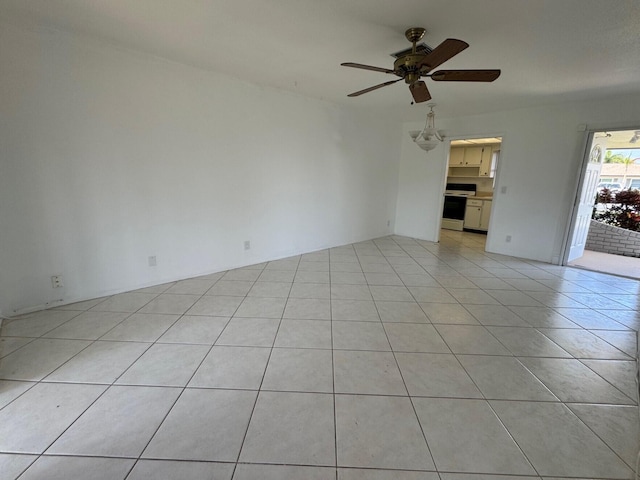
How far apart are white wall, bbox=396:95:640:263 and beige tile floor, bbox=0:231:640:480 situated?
1.67 m

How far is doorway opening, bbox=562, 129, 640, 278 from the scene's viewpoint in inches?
168

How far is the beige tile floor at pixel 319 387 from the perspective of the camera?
1274 millimetres

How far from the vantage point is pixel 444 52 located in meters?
1.83

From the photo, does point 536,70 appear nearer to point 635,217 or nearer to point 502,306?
point 502,306

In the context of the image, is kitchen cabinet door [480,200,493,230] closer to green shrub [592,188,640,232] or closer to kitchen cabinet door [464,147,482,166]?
kitchen cabinet door [464,147,482,166]

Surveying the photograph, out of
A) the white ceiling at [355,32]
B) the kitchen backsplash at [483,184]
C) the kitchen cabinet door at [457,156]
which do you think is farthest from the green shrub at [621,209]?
the white ceiling at [355,32]

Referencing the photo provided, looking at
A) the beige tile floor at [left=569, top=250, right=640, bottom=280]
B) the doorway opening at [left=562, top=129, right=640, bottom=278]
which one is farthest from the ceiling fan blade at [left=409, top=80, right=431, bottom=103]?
the beige tile floor at [left=569, top=250, right=640, bottom=280]

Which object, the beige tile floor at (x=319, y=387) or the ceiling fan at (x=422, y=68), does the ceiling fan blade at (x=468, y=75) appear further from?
the beige tile floor at (x=319, y=387)

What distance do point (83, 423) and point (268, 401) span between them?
3.01ft

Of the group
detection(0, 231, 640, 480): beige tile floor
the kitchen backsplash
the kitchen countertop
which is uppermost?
the kitchen backsplash

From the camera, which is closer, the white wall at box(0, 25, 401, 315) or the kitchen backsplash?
the white wall at box(0, 25, 401, 315)

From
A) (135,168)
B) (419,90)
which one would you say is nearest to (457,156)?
(419,90)

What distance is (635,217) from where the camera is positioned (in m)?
5.62

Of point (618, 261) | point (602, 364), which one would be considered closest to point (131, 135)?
point (602, 364)
